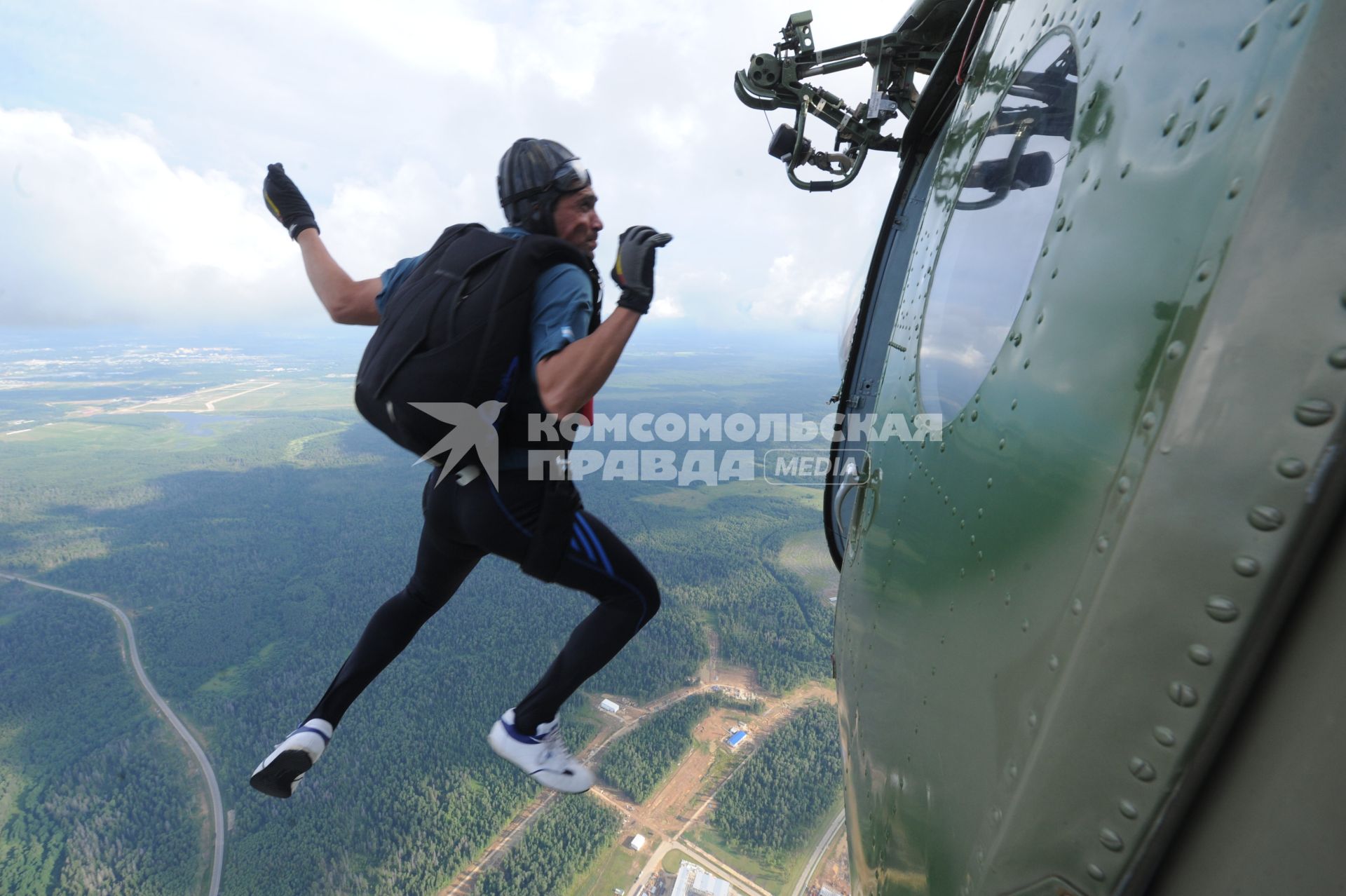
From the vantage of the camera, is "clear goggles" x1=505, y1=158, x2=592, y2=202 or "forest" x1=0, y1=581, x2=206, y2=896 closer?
"clear goggles" x1=505, y1=158, x2=592, y2=202

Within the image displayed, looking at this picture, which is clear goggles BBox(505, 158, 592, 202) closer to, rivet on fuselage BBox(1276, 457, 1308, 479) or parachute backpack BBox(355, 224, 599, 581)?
parachute backpack BBox(355, 224, 599, 581)

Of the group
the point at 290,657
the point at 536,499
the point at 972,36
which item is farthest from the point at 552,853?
the point at 972,36

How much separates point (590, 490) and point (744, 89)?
69.5 metres

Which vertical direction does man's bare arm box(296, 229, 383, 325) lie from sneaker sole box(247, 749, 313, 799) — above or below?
above

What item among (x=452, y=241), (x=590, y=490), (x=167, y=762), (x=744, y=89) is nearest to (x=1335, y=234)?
(x=452, y=241)

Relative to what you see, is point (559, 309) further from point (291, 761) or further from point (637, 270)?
point (291, 761)

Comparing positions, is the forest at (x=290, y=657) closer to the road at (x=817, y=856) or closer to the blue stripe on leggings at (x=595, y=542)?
the road at (x=817, y=856)

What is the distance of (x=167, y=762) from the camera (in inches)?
1374

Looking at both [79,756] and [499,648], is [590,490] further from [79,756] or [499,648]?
[79,756]

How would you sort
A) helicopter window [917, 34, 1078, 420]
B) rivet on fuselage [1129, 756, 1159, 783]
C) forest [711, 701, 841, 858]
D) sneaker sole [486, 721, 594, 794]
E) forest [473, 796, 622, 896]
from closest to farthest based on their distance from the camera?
rivet on fuselage [1129, 756, 1159, 783] < helicopter window [917, 34, 1078, 420] < sneaker sole [486, 721, 594, 794] < forest [473, 796, 622, 896] < forest [711, 701, 841, 858]

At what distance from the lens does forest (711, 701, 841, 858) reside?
29.9 metres

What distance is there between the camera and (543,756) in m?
2.20

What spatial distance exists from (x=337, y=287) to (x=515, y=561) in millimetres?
1131

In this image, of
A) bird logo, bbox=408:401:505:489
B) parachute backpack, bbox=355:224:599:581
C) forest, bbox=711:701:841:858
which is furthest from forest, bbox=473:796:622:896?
parachute backpack, bbox=355:224:599:581
